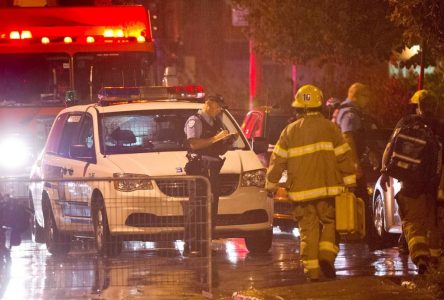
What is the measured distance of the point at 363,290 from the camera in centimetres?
1076

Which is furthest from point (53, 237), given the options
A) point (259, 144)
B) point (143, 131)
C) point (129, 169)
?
point (259, 144)

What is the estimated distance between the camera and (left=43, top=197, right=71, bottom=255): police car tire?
39.2 ft

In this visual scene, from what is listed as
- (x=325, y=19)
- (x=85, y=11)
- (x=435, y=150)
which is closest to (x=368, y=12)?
(x=325, y=19)

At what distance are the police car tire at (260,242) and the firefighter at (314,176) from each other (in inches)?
118

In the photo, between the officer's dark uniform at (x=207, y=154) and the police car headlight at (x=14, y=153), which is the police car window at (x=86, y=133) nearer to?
the officer's dark uniform at (x=207, y=154)

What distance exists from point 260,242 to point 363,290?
432 centimetres

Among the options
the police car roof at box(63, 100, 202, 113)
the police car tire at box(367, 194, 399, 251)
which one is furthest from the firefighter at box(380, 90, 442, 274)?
the police car roof at box(63, 100, 202, 113)

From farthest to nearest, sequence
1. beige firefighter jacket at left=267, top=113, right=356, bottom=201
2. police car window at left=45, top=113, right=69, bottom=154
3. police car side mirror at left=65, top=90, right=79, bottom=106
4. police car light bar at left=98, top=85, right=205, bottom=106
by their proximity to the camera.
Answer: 1. police car side mirror at left=65, top=90, right=79, bottom=106
2. police car window at left=45, top=113, right=69, bottom=154
3. police car light bar at left=98, top=85, right=205, bottom=106
4. beige firefighter jacket at left=267, top=113, right=356, bottom=201

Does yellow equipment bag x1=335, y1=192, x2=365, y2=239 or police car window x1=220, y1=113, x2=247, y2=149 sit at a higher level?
police car window x1=220, y1=113, x2=247, y2=149

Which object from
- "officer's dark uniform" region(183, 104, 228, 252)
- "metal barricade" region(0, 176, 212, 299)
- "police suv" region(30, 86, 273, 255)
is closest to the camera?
"metal barricade" region(0, 176, 212, 299)

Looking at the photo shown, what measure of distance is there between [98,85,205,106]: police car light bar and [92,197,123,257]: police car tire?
386cm

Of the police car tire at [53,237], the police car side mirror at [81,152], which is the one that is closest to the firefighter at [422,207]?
the police car tire at [53,237]

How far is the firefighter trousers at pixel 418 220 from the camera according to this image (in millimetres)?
12570

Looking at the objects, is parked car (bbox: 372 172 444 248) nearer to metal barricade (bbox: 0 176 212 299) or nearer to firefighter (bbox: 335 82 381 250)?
firefighter (bbox: 335 82 381 250)
